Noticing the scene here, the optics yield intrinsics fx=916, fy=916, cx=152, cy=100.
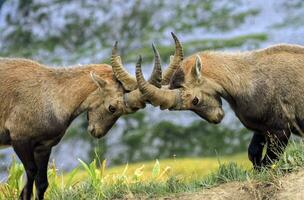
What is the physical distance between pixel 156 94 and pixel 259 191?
2.04 m

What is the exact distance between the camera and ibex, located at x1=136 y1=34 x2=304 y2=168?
11406mm

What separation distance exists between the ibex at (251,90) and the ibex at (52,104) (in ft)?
1.24

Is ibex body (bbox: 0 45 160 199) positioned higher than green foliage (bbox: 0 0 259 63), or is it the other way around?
ibex body (bbox: 0 45 160 199)

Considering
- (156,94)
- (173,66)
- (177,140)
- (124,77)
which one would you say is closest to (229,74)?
(173,66)

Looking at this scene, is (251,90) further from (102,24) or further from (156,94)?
(102,24)

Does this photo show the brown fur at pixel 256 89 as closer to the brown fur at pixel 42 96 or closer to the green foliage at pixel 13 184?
the brown fur at pixel 42 96

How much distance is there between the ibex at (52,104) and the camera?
11.5 meters

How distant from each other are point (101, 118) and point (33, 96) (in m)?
0.92

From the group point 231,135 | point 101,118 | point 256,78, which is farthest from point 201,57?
point 231,135

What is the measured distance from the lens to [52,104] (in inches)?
463

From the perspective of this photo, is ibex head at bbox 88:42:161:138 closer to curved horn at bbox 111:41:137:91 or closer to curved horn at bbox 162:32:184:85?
curved horn at bbox 111:41:137:91

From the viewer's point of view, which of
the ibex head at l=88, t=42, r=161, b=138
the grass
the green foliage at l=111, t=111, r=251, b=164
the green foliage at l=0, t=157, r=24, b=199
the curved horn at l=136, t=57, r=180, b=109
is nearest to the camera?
the grass

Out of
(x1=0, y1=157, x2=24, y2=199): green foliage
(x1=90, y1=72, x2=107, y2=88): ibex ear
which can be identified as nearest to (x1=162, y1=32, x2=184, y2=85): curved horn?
(x1=90, y1=72, x2=107, y2=88): ibex ear

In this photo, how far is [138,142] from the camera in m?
38.1
